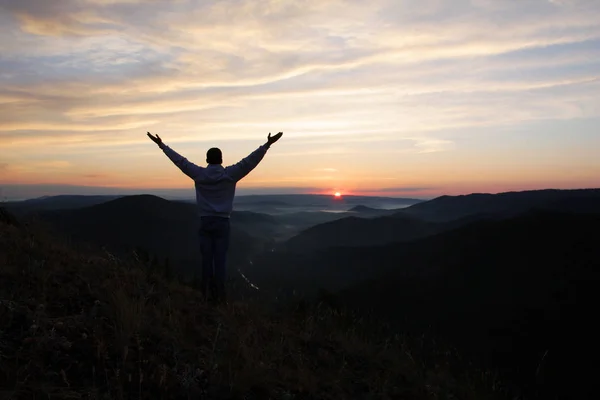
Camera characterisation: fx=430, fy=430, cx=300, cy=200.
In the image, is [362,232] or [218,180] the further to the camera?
[362,232]

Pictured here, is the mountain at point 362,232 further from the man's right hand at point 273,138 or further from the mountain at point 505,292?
the man's right hand at point 273,138

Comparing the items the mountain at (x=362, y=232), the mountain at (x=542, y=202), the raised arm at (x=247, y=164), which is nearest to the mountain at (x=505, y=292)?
the raised arm at (x=247, y=164)

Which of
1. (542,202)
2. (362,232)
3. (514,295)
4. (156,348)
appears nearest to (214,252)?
(156,348)

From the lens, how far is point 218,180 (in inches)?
247

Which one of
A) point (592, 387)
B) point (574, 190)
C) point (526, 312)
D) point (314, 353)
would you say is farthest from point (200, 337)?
point (574, 190)

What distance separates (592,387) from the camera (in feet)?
82.4

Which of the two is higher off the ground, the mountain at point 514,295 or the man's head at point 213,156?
the man's head at point 213,156

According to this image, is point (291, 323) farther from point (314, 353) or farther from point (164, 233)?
point (164, 233)

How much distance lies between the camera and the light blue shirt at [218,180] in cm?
627

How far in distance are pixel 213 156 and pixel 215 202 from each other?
0.70 m

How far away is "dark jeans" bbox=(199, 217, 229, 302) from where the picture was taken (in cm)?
632

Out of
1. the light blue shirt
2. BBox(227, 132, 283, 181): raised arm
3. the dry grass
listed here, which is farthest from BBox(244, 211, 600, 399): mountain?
the dry grass

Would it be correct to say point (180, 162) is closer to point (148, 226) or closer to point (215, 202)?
point (215, 202)

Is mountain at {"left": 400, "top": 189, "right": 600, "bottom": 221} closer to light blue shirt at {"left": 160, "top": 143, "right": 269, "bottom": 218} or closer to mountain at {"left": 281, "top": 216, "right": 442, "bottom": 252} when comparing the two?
mountain at {"left": 281, "top": 216, "right": 442, "bottom": 252}
